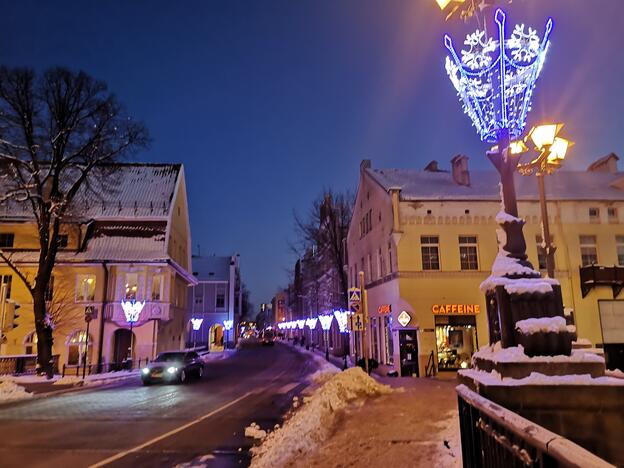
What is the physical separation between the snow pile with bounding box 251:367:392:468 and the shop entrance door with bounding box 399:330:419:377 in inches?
338

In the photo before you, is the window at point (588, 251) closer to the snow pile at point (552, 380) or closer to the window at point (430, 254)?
the window at point (430, 254)

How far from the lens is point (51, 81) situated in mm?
25250

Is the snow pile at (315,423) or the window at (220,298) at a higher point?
the window at (220,298)

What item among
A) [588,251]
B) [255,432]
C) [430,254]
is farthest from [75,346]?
[588,251]

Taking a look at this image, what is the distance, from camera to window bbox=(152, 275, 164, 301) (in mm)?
33156

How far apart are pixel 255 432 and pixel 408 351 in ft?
46.7

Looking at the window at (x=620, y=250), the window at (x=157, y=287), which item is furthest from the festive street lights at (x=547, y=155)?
the window at (x=157, y=287)

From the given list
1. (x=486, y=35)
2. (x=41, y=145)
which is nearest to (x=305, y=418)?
(x=486, y=35)

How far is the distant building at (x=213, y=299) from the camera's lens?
2537 inches

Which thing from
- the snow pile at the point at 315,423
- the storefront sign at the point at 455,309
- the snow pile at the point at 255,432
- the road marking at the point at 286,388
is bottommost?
the road marking at the point at 286,388

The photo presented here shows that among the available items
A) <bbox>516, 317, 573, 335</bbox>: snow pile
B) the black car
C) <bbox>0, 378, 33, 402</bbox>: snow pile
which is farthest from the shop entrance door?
<bbox>516, 317, 573, 335</bbox>: snow pile

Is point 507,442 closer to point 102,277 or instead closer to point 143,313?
point 143,313

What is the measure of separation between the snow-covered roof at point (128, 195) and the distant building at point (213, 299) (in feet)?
85.8

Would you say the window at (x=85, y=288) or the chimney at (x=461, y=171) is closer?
the chimney at (x=461, y=171)
